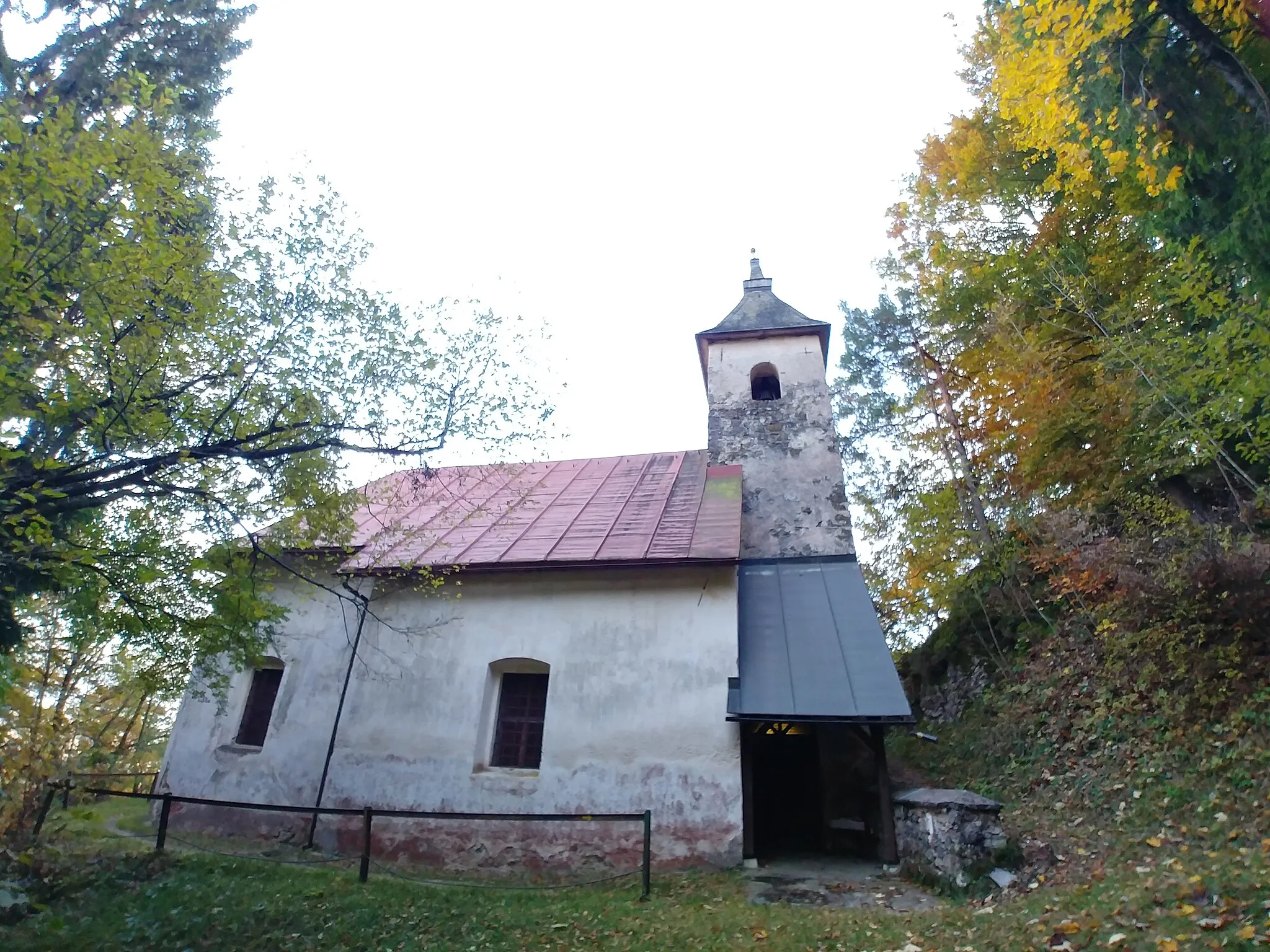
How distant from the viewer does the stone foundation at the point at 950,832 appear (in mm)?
6555

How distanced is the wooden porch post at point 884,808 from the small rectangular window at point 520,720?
4315 millimetres

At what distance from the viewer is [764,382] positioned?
1478 centimetres

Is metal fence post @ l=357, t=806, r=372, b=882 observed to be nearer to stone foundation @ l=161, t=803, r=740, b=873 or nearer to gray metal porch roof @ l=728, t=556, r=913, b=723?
stone foundation @ l=161, t=803, r=740, b=873

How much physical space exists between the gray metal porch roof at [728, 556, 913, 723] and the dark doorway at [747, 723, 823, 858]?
1.17 metres

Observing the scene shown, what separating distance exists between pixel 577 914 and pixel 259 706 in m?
7.31

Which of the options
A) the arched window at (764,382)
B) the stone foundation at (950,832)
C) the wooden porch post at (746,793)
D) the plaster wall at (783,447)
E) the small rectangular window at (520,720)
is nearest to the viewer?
the stone foundation at (950,832)

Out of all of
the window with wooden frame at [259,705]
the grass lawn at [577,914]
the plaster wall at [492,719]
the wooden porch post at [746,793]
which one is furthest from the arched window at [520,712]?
the window with wooden frame at [259,705]

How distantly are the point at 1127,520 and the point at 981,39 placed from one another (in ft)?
24.5

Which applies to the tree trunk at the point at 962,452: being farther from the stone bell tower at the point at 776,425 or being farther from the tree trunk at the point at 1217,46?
the tree trunk at the point at 1217,46

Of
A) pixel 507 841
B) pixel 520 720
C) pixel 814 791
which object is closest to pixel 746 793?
pixel 814 791

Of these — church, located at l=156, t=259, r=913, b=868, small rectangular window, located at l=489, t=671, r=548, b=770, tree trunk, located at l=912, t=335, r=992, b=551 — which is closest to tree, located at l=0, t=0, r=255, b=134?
church, located at l=156, t=259, r=913, b=868

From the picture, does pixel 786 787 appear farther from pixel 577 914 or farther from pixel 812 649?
pixel 577 914

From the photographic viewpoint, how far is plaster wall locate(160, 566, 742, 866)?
837cm

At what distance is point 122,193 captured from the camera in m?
5.48
